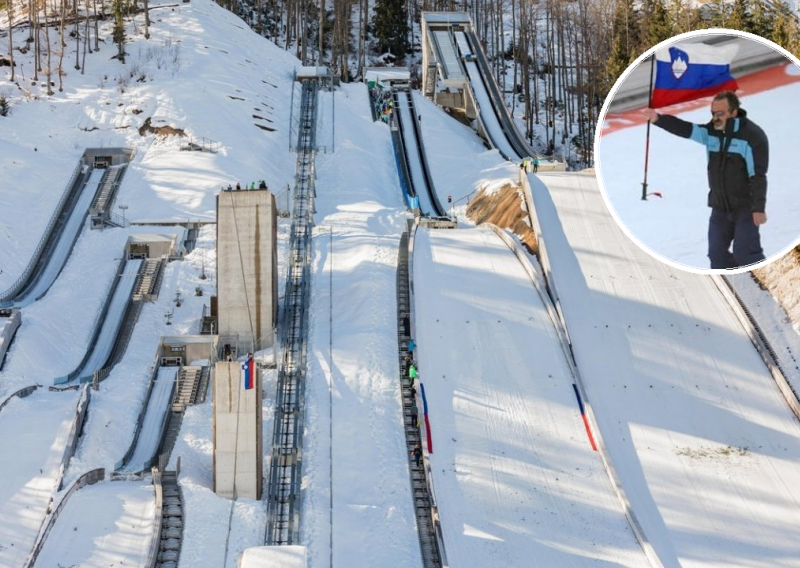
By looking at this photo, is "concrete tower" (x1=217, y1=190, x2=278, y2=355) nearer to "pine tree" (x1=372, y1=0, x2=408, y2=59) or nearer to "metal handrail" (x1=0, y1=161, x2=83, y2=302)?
"metal handrail" (x1=0, y1=161, x2=83, y2=302)

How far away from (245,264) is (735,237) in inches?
699

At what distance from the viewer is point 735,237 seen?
51.8ft

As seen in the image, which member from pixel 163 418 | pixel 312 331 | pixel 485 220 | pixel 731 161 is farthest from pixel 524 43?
pixel 731 161

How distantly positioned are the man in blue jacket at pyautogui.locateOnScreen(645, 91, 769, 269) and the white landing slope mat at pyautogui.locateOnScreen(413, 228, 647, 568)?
9859mm

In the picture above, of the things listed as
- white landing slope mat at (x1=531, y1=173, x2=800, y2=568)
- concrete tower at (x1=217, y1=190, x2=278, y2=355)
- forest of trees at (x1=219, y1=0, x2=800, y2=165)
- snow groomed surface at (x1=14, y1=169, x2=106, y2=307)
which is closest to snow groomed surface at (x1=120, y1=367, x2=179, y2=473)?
concrete tower at (x1=217, y1=190, x2=278, y2=355)

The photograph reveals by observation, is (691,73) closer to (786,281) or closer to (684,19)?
(786,281)

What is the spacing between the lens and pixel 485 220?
39.8 m

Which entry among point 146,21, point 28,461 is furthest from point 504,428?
point 146,21

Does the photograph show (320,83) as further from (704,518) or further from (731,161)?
(731,161)

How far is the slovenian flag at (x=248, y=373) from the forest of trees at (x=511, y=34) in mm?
23487

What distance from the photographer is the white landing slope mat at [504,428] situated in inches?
961

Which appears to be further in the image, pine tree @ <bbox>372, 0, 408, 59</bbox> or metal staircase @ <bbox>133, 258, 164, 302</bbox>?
pine tree @ <bbox>372, 0, 408, 59</bbox>

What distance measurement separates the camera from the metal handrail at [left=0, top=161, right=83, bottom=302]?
35.0 metres

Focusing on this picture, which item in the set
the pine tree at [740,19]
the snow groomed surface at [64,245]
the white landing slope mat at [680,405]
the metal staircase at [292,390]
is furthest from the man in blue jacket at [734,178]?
the pine tree at [740,19]
